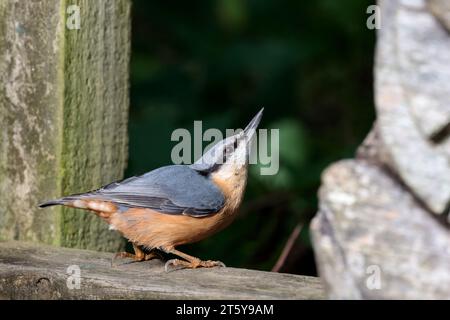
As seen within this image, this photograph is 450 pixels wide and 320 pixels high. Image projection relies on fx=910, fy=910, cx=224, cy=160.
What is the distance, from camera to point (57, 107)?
3.13 metres

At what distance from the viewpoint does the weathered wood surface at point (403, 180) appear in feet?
6.56

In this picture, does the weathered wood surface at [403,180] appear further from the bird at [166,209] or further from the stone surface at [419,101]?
the bird at [166,209]

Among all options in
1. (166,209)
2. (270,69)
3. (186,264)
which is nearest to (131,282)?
(186,264)

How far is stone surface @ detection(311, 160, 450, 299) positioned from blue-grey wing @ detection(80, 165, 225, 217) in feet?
4.36

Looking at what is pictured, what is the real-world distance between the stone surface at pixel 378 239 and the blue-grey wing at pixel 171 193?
1329mm

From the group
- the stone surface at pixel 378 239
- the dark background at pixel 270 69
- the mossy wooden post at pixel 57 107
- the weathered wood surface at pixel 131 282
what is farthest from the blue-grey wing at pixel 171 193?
the stone surface at pixel 378 239

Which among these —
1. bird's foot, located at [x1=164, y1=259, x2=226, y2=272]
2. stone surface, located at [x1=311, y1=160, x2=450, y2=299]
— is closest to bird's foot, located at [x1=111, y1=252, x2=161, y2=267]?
bird's foot, located at [x1=164, y1=259, x2=226, y2=272]

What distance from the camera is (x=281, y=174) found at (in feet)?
15.6

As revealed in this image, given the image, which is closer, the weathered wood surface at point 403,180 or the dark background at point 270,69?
the weathered wood surface at point 403,180

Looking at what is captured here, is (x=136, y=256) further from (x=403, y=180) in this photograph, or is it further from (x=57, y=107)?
(x=403, y=180)

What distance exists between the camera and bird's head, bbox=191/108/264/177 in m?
3.72

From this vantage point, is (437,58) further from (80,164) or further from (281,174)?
(281,174)
